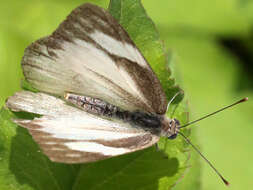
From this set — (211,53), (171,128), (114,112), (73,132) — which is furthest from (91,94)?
(211,53)

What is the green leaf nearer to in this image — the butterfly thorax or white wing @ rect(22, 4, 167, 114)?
white wing @ rect(22, 4, 167, 114)

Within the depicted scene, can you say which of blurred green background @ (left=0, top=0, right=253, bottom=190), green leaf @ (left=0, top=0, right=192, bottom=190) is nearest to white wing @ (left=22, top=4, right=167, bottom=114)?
green leaf @ (left=0, top=0, right=192, bottom=190)

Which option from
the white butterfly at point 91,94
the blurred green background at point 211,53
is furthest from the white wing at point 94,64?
the blurred green background at point 211,53

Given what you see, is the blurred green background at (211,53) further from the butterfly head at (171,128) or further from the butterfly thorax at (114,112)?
the butterfly head at (171,128)

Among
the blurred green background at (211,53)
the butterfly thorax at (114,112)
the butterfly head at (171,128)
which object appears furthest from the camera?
the blurred green background at (211,53)

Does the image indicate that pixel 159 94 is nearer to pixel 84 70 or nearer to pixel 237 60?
pixel 84 70

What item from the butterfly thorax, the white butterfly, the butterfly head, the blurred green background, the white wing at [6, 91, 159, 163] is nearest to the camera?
the white wing at [6, 91, 159, 163]

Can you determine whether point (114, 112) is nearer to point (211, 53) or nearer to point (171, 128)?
point (171, 128)
